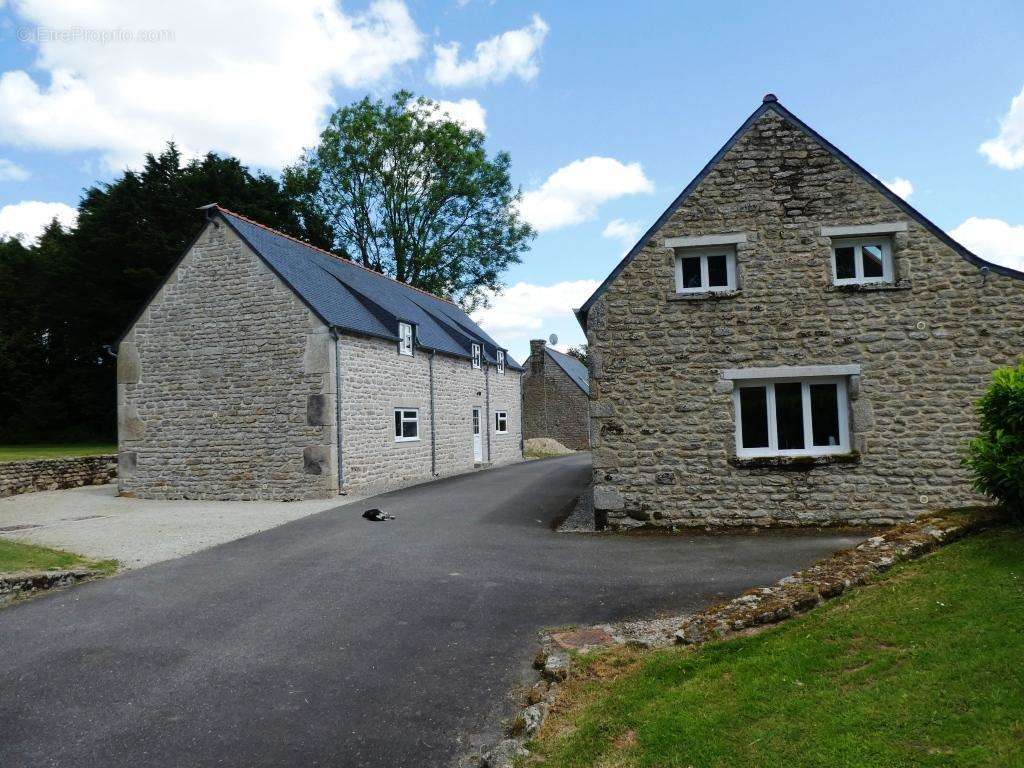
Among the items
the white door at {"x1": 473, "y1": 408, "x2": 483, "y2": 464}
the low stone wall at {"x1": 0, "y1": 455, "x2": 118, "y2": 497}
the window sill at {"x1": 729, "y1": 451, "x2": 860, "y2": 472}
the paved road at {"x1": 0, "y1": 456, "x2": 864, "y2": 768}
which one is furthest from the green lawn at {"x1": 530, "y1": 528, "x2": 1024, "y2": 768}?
the white door at {"x1": 473, "y1": 408, "x2": 483, "y2": 464}

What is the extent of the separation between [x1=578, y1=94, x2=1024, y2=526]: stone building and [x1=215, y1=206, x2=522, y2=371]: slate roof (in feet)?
29.8

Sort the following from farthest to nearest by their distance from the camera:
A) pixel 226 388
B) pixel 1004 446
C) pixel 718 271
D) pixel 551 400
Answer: pixel 551 400
pixel 226 388
pixel 718 271
pixel 1004 446

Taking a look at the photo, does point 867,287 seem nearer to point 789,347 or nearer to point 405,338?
point 789,347

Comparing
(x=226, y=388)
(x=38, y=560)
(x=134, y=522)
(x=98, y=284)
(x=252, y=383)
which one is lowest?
(x=134, y=522)

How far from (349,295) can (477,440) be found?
9.41m

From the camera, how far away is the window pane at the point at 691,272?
11688 millimetres

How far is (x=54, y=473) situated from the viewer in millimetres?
20391

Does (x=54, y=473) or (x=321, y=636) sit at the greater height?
(x=54, y=473)

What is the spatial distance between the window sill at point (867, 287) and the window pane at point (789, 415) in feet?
5.66

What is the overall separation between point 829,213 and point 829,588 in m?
7.84

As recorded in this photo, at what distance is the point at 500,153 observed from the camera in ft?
135

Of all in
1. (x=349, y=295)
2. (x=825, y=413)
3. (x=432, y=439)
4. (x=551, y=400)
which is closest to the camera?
(x=825, y=413)

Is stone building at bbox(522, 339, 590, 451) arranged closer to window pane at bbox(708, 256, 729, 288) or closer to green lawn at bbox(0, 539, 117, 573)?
window pane at bbox(708, 256, 729, 288)

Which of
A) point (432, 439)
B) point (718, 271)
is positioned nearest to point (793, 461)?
point (718, 271)
